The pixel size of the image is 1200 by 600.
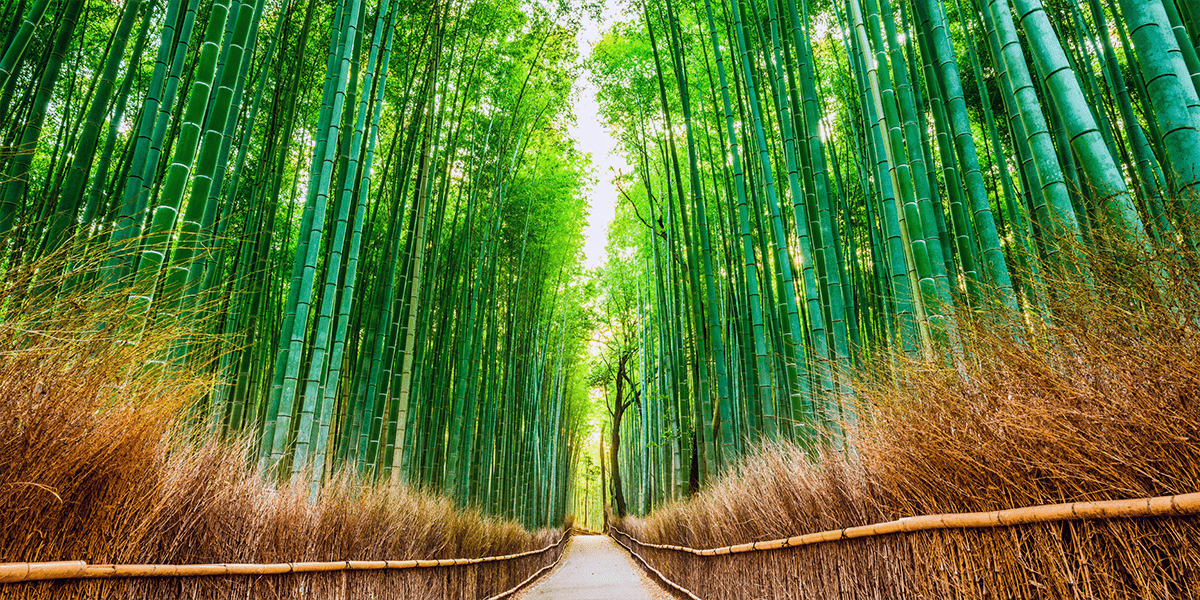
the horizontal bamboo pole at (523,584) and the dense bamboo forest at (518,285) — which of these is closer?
the dense bamboo forest at (518,285)

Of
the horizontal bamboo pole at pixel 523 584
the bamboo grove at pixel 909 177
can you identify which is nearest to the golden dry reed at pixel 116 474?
the bamboo grove at pixel 909 177

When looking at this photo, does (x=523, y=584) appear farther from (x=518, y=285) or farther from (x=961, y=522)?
(x=961, y=522)

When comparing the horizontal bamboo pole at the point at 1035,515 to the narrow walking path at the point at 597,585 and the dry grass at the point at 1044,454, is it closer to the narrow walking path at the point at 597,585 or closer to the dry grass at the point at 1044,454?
the dry grass at the point at 1044,454

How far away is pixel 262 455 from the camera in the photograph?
312 cm

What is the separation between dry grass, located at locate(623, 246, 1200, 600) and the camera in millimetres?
1107

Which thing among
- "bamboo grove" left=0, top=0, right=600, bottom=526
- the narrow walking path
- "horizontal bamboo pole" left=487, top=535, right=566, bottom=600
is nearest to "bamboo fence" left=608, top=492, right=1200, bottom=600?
"bamboo grove" left=0, top=0, right=600, bottom=526

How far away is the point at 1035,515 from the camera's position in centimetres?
131

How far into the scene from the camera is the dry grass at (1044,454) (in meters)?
1.11

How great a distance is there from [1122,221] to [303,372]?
4671 millimetres

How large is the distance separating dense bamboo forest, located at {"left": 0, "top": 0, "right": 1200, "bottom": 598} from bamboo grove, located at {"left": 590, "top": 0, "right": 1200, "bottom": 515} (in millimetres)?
18

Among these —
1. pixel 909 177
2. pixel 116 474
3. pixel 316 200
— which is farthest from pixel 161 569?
pixel 909 177

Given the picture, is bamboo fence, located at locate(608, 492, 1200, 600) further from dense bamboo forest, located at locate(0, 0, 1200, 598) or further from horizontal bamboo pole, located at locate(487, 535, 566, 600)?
horizontal bamboo pole, located at locate(487, 535, 566, 600)

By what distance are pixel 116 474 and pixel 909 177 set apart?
2685 mm

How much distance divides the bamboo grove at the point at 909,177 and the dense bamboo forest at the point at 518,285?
18 millimetres
